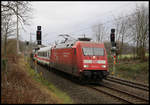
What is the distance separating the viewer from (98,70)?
12227mm

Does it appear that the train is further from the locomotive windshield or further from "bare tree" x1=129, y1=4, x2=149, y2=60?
"bare tree" x1=129, y1=4, x2=149, y2=60

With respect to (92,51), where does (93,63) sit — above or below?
below

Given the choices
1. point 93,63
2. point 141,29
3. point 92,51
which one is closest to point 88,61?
point 93,63

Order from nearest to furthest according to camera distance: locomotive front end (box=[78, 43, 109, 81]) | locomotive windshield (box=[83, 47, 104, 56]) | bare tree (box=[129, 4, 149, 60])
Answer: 1. locomotive front end (box=[78, 43, 109, 81])
2. locomotive windshield (box=[83, 47, 104, 56])
3. bare tree (box=[129, 4, 149, 60])

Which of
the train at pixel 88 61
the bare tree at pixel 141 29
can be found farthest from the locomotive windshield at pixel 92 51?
the bare tree at pixel 141 29

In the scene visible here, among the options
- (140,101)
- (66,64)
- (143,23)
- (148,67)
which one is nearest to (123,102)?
(140,101)

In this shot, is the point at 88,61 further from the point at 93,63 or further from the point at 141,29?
the point at 141,29

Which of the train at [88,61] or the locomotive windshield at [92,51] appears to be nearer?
the train at [88,61]

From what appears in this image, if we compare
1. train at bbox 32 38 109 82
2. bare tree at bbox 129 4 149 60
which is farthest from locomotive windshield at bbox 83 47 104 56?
bare tree at bbox 129 4 149 60

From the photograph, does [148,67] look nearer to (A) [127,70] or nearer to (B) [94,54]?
(A) [127,70]

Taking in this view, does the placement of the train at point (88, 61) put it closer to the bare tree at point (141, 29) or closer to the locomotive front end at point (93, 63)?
the locomotive front end at point (93, 63)

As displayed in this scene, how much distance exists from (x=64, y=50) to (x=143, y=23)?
11672 mm

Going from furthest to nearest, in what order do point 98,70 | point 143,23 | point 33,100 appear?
point 143,23 < point 98,70 < point 33,100

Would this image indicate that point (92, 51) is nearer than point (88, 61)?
No
